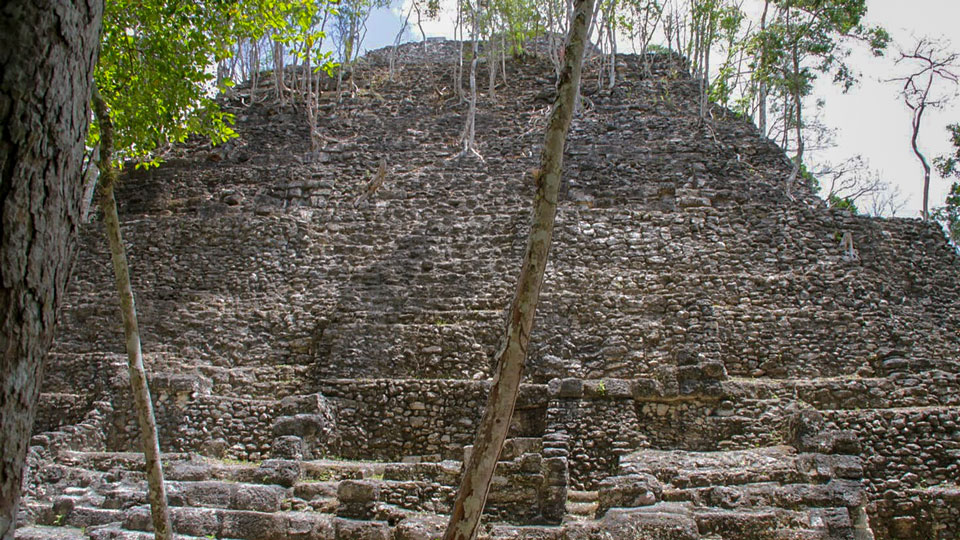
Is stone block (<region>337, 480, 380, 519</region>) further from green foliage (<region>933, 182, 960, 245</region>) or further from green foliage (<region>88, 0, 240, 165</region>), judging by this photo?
green foliage (<region>933, 182, 960, 245</region>)

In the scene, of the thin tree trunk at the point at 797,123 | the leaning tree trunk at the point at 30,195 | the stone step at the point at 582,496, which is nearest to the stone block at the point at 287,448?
the stone step at the point at 582,496

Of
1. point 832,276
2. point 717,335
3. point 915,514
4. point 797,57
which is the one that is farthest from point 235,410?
point 797,57

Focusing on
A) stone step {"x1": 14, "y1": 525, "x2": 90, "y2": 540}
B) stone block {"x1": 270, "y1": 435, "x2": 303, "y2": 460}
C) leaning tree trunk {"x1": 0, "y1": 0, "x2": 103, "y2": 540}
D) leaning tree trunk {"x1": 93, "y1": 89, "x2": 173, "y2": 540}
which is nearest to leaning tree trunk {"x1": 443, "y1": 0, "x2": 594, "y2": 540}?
leaning tree trunk {"x1": 0, "y1": 0, "x2": 103, "y2": 540}

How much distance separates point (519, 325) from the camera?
12.1 ft

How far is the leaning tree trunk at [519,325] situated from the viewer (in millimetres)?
3453

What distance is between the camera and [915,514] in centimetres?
838

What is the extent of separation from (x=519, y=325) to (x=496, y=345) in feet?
25.1

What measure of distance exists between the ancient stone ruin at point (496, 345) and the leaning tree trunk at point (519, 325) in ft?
11.0

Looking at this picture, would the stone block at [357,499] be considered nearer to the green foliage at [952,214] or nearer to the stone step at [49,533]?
Result: the stone step at [49,533]

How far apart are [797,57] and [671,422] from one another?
1403cm

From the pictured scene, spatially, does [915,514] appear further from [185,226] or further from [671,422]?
[185,226]

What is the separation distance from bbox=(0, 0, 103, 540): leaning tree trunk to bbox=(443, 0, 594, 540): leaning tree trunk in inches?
78.3

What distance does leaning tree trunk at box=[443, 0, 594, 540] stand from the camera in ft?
11.3

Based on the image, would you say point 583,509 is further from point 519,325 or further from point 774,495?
point 519,325
